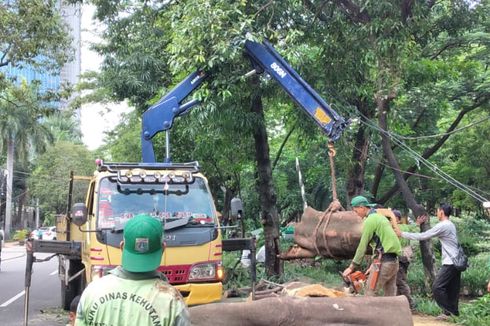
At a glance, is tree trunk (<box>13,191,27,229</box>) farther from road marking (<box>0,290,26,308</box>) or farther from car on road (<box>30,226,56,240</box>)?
road marking (<box>0,290,26,308</box>)

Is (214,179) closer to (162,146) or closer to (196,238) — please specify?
(162,146)

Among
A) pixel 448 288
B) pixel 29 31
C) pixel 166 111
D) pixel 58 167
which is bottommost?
pixel 448 288

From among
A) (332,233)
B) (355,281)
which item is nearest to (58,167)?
(332,233)

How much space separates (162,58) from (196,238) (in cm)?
919

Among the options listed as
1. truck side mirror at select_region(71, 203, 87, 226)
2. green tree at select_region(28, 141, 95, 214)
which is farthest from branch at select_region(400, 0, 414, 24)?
green tree at select_region(28, 141, 95, 214)

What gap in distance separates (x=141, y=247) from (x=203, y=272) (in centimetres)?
513

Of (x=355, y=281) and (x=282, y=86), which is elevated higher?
(x=282, y=86)

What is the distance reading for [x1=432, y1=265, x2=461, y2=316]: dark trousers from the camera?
28.4ft

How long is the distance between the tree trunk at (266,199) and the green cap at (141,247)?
9.74 m

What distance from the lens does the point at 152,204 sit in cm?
778

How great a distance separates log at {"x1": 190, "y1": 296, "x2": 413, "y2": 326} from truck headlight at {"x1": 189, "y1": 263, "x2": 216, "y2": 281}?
1808 millimetres

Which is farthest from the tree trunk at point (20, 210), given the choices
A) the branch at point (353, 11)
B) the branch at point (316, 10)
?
the branch at point (353, 11)

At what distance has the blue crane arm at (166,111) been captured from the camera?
9750mm

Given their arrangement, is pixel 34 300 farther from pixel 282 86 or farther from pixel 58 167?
pixel 58 167
